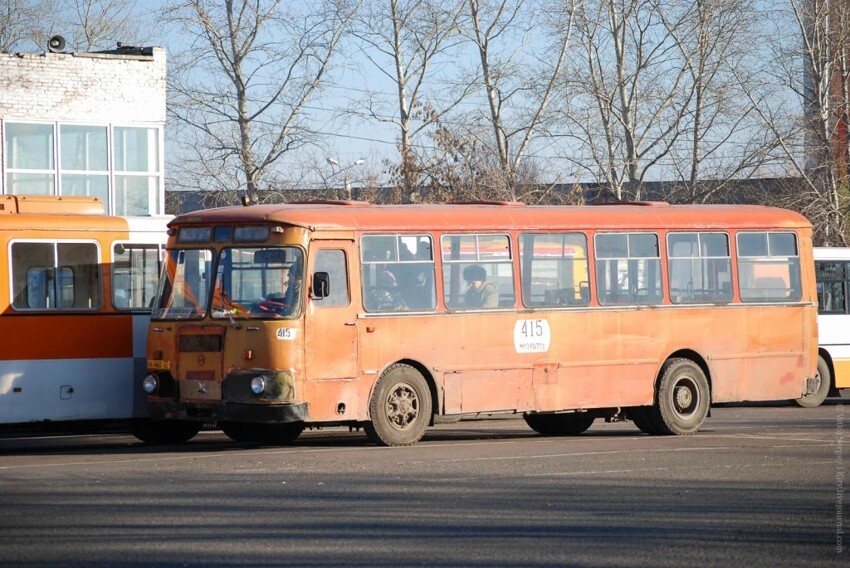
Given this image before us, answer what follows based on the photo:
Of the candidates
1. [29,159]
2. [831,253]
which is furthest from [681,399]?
[29,159]

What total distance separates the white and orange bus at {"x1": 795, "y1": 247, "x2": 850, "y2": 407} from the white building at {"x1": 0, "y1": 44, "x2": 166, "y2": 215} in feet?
44.7

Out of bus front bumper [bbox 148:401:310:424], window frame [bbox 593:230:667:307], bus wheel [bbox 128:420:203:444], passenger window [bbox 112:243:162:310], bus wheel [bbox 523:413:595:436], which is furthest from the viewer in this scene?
bus wheel [bbox 523:413:595:436]

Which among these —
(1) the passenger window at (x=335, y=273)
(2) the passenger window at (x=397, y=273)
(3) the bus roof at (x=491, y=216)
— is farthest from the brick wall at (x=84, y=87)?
(1) the passenger window at (x=335, y=273)

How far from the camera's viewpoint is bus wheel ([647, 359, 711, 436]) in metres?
18.7

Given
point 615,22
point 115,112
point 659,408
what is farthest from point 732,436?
point 615,22

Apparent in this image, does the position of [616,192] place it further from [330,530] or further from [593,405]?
[330,530]

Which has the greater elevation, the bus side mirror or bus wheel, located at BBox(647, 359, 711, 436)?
the bus side mirror

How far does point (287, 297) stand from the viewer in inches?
629

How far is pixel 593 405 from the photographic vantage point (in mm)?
18156

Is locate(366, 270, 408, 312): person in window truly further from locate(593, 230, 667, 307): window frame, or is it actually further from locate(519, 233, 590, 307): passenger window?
locate(593, 230, 667, 307): window frame

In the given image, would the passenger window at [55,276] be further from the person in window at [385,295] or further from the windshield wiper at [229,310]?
the person in window at [385,295]

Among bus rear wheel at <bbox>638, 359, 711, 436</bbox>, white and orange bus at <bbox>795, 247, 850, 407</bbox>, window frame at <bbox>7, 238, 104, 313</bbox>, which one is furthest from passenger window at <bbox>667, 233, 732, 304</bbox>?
window frame at <bbox>7, 238, 104, 313</bbox>

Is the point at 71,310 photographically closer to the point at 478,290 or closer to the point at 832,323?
the point at 478,290

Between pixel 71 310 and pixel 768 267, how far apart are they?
937 cm
